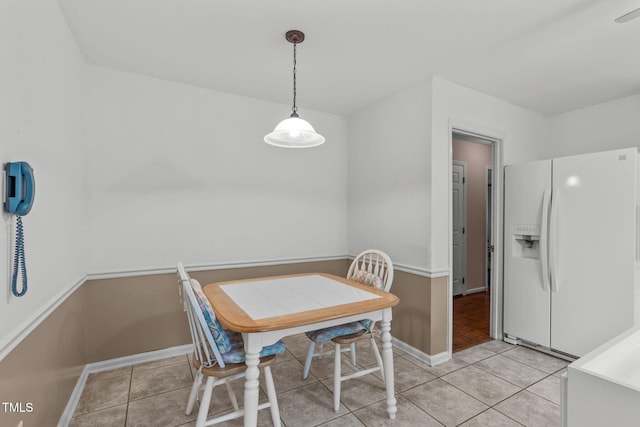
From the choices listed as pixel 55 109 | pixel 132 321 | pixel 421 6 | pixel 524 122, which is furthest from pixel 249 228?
pixel 524 122

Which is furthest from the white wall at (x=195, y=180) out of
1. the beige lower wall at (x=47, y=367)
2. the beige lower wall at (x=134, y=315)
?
the beige lower wall at (x=47, y=367)

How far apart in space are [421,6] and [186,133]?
213 cm

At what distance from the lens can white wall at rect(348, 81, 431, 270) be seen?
9.04 feet

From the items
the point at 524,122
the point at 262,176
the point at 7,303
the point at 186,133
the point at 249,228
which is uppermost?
the point at 524,122

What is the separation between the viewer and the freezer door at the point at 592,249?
242 centimetres

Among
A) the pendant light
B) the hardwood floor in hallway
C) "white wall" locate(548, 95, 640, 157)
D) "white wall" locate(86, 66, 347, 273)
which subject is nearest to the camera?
the pendant light

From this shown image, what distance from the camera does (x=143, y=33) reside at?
2.08 meters

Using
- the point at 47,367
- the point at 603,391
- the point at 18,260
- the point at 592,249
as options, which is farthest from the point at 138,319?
the point at 592,249

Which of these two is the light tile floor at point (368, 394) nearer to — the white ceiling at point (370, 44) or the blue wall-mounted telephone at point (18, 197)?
the blue wall-mounted telephone at point (18, 197)

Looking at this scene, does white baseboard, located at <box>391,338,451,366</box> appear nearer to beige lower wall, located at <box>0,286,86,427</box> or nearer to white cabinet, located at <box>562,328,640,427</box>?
white cabinet, located at <box>562,328,640,427</box>

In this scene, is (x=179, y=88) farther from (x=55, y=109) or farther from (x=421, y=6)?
(x=421, y=6)

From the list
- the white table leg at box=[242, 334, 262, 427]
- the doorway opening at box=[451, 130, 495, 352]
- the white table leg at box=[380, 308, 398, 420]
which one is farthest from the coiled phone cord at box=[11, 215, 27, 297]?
the doorway opening at box=[451, 130, 495, 352]

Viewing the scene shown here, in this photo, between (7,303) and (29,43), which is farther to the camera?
(29,43)

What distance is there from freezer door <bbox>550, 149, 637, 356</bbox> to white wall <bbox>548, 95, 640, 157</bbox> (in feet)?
3.13
